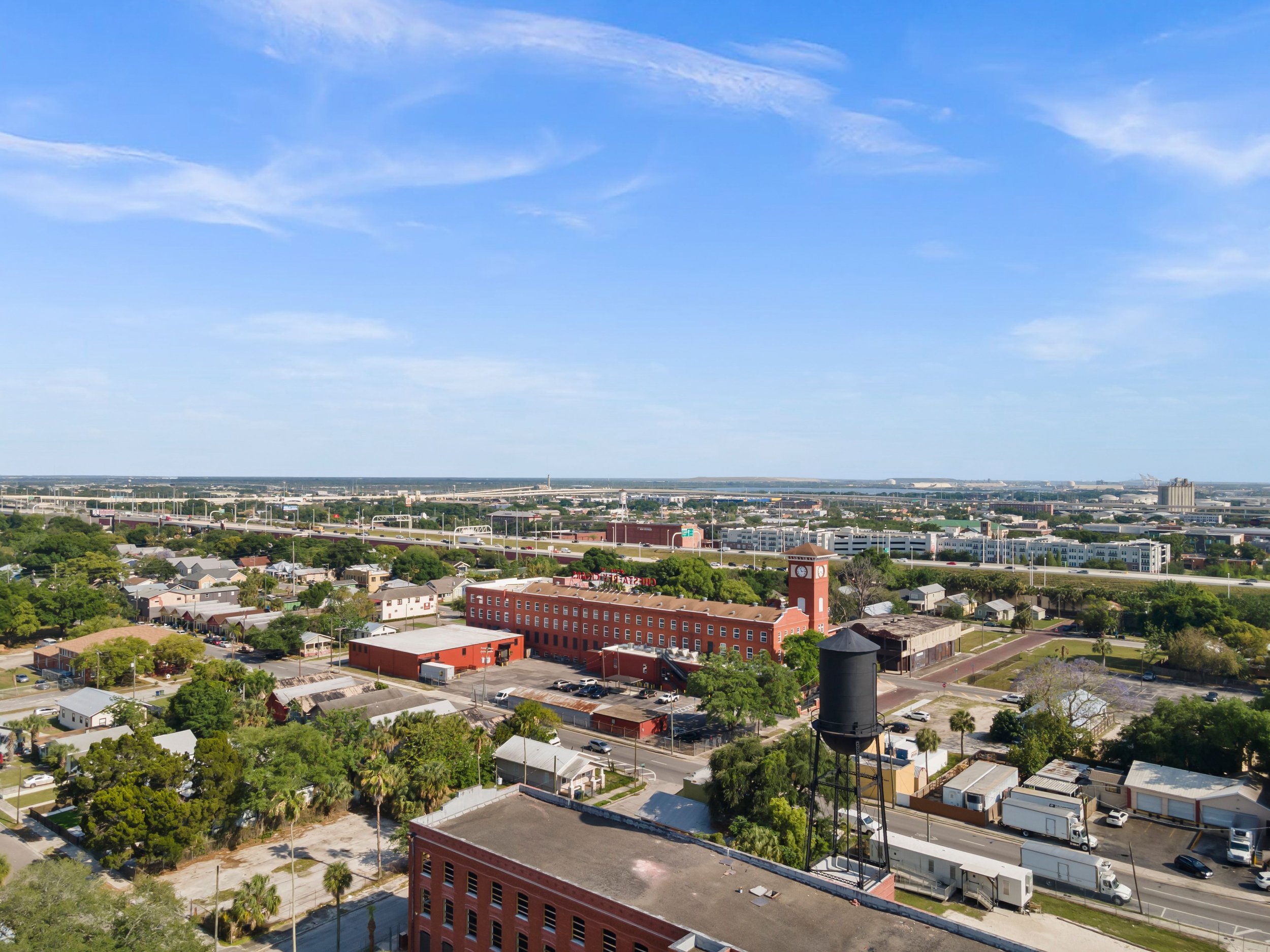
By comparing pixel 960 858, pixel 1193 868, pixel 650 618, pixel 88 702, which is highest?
pixel 650 618

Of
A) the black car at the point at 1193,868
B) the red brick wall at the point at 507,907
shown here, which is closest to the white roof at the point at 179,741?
the red brick wall at the point at 507,907

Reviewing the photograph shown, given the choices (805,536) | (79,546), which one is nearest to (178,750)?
(79,546)

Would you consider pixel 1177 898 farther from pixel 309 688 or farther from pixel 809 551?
pixel 309 688

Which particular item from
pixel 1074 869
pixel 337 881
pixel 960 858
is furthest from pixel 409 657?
pixel 1074 869

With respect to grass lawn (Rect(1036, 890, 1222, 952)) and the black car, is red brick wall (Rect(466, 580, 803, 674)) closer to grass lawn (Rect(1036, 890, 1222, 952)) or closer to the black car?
the black car

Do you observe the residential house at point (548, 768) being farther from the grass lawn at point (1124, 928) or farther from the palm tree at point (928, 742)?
the palm tree at point (928, 742)

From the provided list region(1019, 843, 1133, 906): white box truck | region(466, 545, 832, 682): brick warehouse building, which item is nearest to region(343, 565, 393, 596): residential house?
region(466, 545, 832, 682): brick warehouse building
